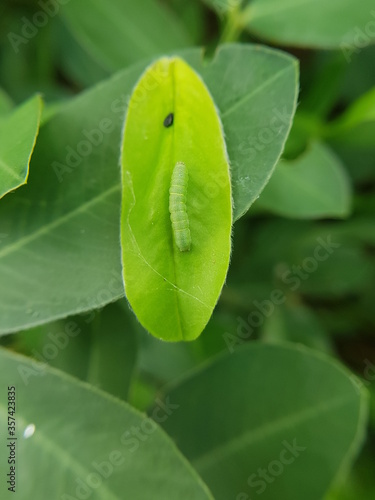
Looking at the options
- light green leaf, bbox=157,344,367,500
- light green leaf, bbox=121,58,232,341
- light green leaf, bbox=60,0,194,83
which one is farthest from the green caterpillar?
light green leaf, bbox=60,0,194,83

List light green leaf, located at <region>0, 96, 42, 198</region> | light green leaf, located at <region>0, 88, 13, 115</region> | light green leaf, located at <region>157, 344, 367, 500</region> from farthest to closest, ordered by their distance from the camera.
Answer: light green leaf, located at <region>0, 88, 13, 115</region>, light green leaf, located at <region>157, 344, 367, 500</region>, light green leaf, located at <region>0, 96, 42, 198</region>

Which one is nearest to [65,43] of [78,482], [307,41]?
[307,41]

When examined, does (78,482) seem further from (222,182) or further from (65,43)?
(65,43)

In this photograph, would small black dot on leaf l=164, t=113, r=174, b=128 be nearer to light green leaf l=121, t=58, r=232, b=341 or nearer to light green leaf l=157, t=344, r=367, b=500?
light green leaf l=121, t=58, r=232, b=341

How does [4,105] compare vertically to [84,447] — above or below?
above

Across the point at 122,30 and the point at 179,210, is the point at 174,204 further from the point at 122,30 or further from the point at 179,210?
the point at 122,30

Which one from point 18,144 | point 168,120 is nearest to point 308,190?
point 168,120
